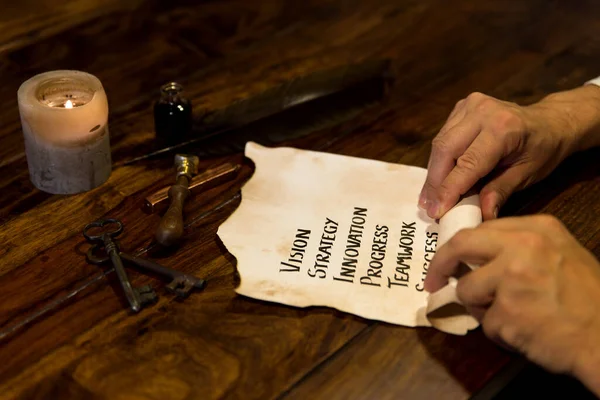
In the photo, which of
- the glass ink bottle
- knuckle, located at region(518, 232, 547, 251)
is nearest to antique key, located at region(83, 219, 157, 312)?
the glass ink bottle

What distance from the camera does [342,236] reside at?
3.85 ft

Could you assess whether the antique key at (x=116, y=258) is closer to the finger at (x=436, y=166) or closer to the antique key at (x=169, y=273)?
the antique key at (x=169, y=273)

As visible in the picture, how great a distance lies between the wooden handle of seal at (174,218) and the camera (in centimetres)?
113

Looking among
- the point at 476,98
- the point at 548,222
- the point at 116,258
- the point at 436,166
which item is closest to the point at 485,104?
the point at 476,98

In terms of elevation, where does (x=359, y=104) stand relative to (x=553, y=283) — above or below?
below

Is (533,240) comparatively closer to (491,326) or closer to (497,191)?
(491,326)

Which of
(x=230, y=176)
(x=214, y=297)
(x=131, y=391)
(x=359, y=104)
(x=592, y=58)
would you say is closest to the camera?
(x=131, y=391)

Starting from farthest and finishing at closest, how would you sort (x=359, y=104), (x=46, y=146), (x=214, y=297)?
(x=359, y=104) < (x=46, y=146) < (x=214, y=297)

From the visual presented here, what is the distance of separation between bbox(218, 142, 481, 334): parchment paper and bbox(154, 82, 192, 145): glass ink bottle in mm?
119

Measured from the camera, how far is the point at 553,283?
3.12ft

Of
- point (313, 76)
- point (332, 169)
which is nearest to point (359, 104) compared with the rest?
point (313, 76)

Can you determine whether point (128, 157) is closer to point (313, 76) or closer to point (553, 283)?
point (313, 76)

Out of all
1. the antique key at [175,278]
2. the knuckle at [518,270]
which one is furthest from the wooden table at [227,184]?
the knuckle at [518,270]

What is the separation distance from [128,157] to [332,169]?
35 cm
